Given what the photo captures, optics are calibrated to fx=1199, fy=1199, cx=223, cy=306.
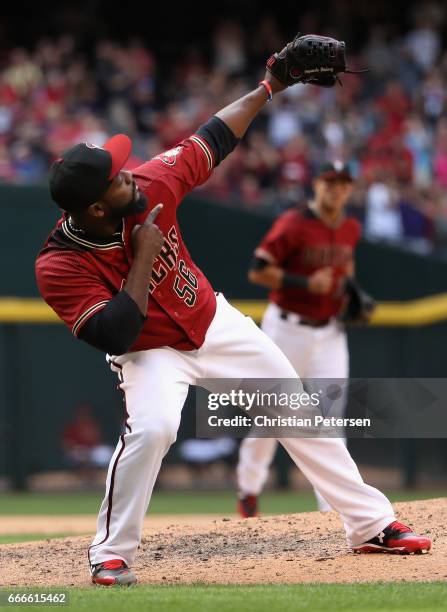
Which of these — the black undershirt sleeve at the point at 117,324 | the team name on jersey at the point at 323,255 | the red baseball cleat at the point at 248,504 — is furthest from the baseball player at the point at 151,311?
the team name on jersey at the point at 323,255

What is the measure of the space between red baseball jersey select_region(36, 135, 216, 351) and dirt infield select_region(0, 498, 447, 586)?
36.5 inches

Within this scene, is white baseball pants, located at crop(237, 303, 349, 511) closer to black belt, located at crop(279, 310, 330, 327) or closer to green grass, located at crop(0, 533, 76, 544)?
black belt, located at crop(279, 310, 330, 327)

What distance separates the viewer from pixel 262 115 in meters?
13.3

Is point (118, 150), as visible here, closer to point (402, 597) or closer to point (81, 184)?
point (81, 184)

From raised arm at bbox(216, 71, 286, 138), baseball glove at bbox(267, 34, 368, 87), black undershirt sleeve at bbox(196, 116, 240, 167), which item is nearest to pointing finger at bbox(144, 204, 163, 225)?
black undershirt sleeve at bbox(196, 116, 240, 167)

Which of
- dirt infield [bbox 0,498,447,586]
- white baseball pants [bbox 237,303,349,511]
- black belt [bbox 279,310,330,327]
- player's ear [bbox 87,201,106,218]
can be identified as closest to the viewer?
player's ear [bbox 87,201,106,218]

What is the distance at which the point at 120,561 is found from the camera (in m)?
4.48

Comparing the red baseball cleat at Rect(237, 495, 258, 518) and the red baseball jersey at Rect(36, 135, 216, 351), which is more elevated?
the red baseball jersey at Rect(36, 135, 216, 351)

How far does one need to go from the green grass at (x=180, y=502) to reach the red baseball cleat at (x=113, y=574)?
12.1ft

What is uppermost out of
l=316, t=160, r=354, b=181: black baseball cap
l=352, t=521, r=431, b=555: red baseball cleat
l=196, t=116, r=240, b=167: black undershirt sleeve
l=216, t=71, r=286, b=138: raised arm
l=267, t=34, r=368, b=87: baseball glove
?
l=267, t=34, r=368, b=87: baseball glove

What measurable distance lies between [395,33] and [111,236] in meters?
12.2

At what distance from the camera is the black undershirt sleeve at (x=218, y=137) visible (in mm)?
4906

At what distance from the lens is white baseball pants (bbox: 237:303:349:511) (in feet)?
23.0

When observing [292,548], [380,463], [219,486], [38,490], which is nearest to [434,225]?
[380,463]
